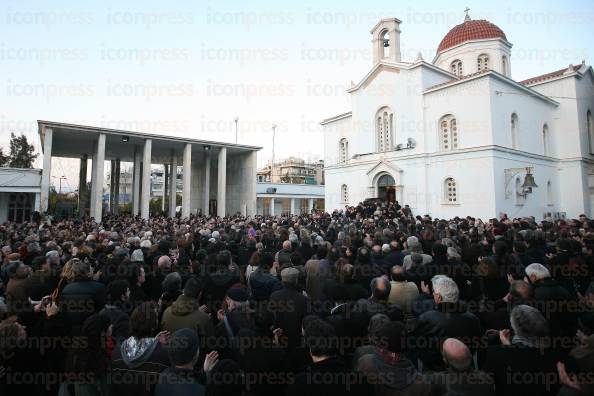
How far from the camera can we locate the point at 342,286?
4.16 meters

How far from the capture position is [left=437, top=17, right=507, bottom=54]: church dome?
90.5ft

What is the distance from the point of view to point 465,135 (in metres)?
21.8

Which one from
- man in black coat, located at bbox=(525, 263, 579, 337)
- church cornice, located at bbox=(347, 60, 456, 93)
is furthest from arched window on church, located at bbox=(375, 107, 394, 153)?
man in black coat, located at bbox=(525, 263, 579, 337)

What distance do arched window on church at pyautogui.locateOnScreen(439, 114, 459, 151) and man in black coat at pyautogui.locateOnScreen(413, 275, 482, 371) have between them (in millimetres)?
21739

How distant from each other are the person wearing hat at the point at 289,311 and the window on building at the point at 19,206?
1290 inches

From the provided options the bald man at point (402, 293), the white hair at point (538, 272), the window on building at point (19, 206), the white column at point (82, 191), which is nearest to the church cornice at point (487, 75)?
the white hair at point (538, 272)

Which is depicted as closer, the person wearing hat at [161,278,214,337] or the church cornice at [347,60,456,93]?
the person wearing hat at [161,278,214,337]

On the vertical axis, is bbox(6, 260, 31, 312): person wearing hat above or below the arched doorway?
below

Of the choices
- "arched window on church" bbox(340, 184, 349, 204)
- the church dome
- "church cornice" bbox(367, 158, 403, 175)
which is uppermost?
the church dome

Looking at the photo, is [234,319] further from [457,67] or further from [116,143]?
[116,143]

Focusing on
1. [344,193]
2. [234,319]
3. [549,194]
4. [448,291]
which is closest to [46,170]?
[344,193]

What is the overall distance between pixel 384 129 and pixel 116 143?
24.3m

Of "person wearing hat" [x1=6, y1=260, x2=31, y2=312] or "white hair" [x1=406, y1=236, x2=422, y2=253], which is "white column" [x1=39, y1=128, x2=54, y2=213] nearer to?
"person wearing hat" [x1=6, y1=260, x2=31, y2=312]

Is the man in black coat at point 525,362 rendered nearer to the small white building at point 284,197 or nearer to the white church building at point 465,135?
the white church building at point 465,135
